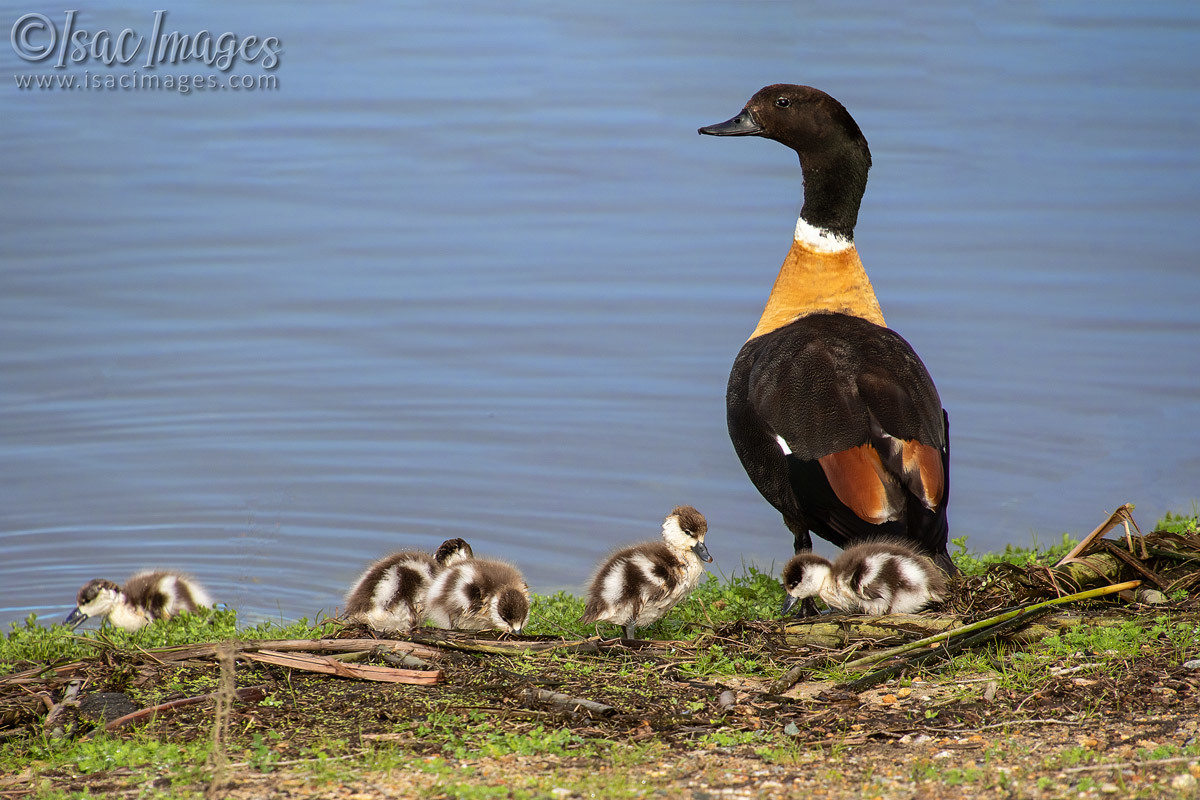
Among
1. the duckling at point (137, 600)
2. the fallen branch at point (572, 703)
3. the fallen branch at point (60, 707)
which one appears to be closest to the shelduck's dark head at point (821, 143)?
the fallen branch at point (572, 703)

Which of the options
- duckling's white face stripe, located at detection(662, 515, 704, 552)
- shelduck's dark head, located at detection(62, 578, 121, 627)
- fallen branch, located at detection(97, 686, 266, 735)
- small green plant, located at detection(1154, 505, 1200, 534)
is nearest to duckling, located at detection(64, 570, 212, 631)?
shelduck's dark head, located at detection(62, 578, 121, 627)

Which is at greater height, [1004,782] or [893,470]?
[893,470]

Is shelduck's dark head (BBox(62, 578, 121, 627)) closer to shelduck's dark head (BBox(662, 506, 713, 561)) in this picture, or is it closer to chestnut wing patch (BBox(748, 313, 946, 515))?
shelduck's dark head (BBox(662, 506, 713, 561))

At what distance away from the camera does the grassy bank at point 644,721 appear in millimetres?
3826

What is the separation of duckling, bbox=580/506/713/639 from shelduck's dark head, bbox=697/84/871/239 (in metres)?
2.35

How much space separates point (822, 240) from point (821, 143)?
1.90 ft

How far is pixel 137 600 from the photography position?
6703 mm

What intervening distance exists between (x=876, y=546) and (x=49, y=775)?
11.2ft

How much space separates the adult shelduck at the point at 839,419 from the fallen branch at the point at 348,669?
79.0 inches

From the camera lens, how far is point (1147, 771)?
3.69 metres

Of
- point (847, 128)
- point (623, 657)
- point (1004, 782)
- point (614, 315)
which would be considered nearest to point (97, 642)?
point (623, 657)

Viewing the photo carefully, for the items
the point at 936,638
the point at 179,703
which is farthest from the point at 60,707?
the point at 936,638

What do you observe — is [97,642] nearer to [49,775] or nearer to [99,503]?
[49,775]

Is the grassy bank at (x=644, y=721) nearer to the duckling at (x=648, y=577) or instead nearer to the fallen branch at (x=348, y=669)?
the fallen branch at (x=348, y=669)
